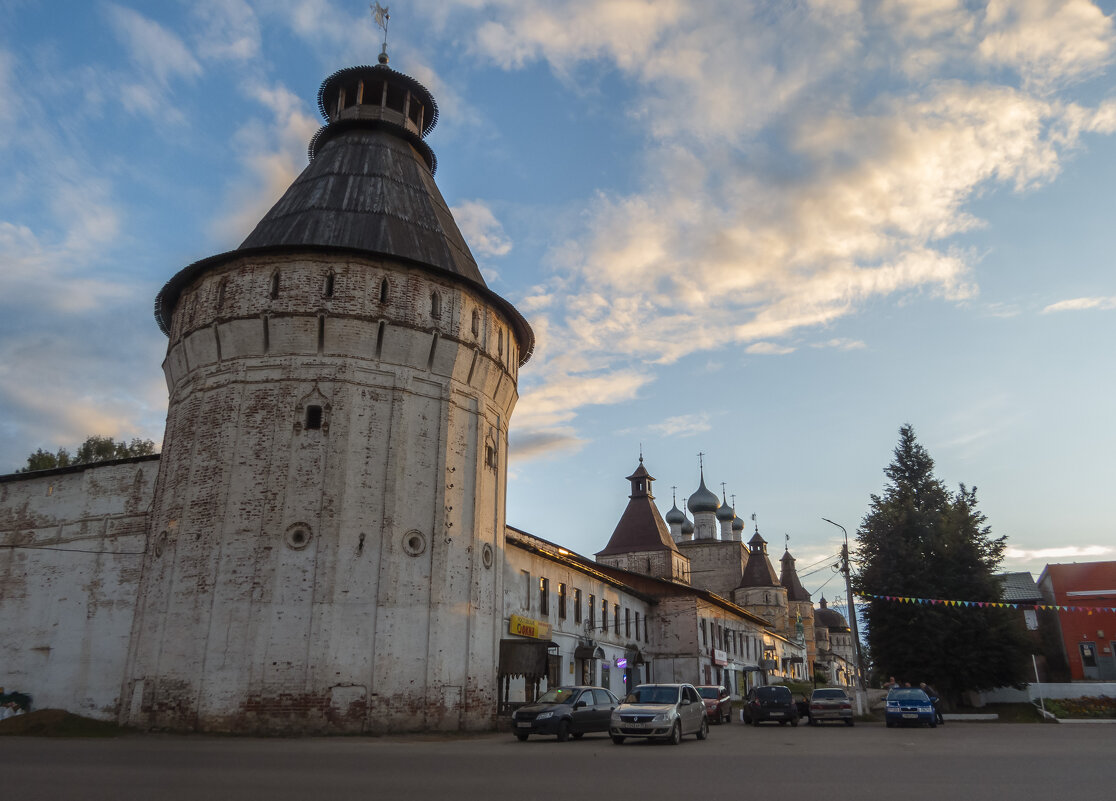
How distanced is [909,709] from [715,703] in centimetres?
600

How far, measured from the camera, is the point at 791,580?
94.4 metres

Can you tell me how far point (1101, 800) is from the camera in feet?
25.3

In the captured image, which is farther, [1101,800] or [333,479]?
[333,479]

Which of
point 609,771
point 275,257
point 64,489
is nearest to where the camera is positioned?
point 609,771

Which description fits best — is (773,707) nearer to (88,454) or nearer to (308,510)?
(308,510)

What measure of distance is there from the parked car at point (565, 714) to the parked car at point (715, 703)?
7.03 meters

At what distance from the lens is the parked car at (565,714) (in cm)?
1739

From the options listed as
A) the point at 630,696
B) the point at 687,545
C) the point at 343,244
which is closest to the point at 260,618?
the point at 630,696

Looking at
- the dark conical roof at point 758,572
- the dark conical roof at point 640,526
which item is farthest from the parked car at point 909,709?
the dark conical roof at point 758,572

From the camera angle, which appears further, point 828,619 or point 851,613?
point 828,619

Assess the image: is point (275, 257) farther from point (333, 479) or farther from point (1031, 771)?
point (1031, 771)

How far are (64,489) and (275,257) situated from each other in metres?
10.0

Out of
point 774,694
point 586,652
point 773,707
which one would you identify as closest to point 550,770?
point 773,707

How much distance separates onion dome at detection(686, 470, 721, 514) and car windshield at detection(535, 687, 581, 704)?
68.4m
